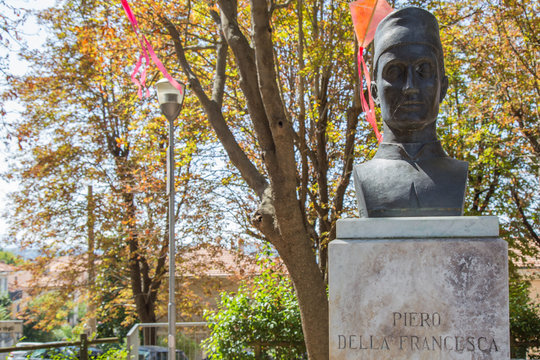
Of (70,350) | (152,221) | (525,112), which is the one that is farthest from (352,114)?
(152,221)

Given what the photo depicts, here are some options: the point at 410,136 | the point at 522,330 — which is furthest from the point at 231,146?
the point at 522,330

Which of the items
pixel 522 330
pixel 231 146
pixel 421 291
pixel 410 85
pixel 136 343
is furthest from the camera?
pixel 522 330

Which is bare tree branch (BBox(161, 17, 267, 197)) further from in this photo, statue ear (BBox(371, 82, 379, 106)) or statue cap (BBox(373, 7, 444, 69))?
statue cap (BBox(373, 7, 444, 69))

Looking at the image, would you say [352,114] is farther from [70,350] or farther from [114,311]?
[114,311]

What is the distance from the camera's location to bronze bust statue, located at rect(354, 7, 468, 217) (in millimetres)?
3736

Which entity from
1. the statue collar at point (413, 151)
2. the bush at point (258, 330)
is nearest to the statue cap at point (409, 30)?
the statue collar at point (413, 151)

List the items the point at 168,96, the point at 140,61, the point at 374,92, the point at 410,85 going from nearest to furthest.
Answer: the point at 410,85
the point at 374,92
the point at 140,61
the point at 168,96

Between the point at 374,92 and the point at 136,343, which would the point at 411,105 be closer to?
the point at 374,92

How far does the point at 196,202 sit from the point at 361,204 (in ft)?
39.2

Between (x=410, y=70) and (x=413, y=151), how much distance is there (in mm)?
561

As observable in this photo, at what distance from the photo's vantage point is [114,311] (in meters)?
21.3

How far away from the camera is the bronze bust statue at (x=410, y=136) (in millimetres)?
3736

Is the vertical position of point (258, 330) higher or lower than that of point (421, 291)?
lower

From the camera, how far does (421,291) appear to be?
3.45 meters
